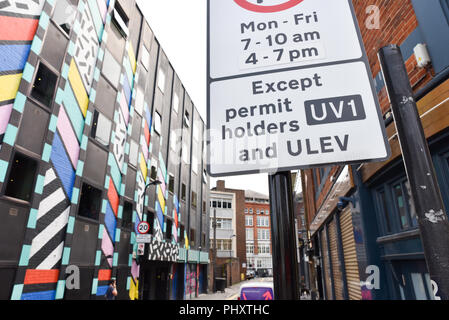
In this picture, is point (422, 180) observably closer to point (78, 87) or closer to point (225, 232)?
point (78, 87)

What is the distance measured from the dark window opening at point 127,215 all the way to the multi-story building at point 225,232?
105 feet

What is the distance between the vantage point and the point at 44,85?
9.57m

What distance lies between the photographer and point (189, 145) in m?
28.6

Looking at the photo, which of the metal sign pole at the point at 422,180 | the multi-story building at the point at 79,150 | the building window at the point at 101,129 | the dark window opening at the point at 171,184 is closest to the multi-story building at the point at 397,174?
the metal sign pole at the point at 422,180

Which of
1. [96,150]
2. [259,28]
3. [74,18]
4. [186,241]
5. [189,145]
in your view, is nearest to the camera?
[259,28]

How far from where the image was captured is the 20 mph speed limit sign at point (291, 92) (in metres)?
1.34

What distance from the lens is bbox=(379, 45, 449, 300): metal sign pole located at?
132 cm

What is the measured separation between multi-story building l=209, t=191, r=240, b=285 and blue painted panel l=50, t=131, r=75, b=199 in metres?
37.2

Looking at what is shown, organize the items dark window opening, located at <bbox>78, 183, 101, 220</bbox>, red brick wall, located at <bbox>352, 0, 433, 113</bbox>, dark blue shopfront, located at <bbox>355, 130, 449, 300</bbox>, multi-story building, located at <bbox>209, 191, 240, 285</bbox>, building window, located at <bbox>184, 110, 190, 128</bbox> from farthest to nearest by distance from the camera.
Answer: multi-story building, located at <bbox>209, 191, 240, 285</bbox> < building window, located at <bbox>184, 110, 190, 128</bbox> < dark window opening, located at <bbox>78, 183, 101, 220</bbox> < red brick wall, located at <bbox>352, 0, 433, 113</bbox> < dark blue shopfront, located at <bbox>355, 130, 449, 300</bbox>

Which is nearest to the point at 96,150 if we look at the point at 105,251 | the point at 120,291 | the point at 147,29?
the point at 105,251

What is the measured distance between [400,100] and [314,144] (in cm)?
72

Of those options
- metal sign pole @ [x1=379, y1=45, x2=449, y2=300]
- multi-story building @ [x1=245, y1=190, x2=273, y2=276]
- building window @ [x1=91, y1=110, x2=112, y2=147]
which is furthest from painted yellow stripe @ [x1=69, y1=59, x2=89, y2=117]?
multi-story building @ [x1=245, y1=190, x2=273, y2=276]

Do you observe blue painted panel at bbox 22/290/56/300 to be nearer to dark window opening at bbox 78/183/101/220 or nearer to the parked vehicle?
dark window opening at bbox 78/183/101/220
